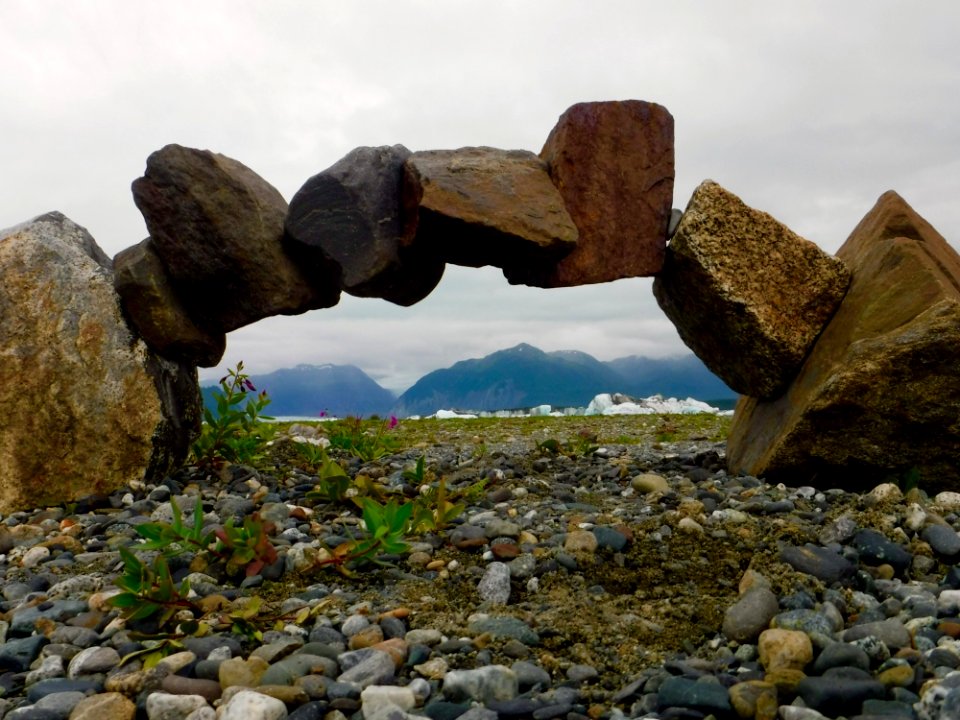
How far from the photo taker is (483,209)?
5840mm

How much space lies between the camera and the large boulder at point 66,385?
20.3ft

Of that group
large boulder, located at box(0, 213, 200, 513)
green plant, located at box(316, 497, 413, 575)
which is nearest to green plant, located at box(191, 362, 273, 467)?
large boulder, located at box(0, 213, 200, 513)

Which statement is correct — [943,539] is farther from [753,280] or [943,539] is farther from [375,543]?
[375,543]

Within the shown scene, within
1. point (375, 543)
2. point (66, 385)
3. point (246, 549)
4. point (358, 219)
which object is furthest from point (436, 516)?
point (66, 385)

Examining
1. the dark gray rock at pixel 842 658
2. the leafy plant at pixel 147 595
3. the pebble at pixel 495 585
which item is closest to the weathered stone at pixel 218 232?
the leafy plant at pixel 147 595

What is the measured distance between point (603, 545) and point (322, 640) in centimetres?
174

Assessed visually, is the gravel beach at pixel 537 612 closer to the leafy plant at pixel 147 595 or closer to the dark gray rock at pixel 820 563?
the dark gray rock at pixel 820 563

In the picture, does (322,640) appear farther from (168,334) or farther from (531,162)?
(531,162)

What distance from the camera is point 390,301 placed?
21.9 feet

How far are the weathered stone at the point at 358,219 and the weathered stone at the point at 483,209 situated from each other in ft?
0.44

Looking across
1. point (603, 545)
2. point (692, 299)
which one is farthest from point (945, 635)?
point (692, 299)

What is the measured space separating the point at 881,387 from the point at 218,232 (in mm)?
5007

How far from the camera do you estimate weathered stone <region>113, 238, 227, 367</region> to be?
20.7ft

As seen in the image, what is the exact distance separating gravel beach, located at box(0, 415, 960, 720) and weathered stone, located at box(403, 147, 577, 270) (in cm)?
183
